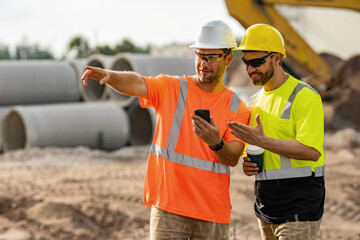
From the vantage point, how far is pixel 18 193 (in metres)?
7.25

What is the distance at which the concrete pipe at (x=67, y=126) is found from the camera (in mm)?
10445

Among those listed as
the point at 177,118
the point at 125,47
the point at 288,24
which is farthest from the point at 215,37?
the point at 125,47

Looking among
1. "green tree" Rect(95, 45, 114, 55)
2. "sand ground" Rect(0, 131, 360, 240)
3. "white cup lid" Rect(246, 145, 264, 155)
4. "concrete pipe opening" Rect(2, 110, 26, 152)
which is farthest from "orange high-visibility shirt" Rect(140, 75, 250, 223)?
"green tree" Rect(95, 45, 114, 55)

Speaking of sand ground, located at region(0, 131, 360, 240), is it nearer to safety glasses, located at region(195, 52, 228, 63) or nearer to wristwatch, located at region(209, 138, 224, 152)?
wristwatch, located at region(209, 138, 224, 152)

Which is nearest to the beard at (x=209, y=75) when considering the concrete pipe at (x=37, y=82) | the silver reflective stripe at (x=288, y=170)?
the silver reflective stripe at (x=288, y=170)

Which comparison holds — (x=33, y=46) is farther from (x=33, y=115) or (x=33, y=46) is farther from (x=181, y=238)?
(x=181, y=238)

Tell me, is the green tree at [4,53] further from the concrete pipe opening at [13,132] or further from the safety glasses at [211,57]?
the safety glasses at [211,57]

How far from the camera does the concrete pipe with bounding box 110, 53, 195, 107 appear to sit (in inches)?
464

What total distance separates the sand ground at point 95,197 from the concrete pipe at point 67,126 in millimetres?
331

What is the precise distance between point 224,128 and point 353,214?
181 inches

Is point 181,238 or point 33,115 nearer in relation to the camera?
point 181,238

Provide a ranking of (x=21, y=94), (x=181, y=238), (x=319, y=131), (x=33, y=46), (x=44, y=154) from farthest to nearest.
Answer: (x=33, y=46)
(x=21, y=94)
(x=44, y=154)
(x=181, y=238)
(x=319, y=131)

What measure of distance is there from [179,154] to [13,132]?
31.0 feet

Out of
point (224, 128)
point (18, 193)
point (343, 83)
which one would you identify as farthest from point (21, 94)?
point (224, 128)
